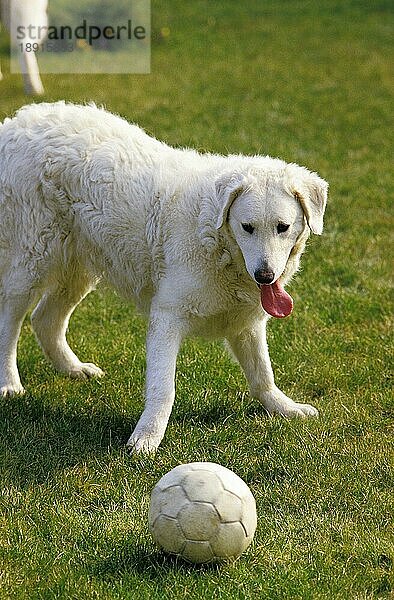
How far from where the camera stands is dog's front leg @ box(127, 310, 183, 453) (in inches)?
211

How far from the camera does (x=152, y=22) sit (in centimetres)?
1900

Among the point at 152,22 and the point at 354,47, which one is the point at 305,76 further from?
the point at 152,22

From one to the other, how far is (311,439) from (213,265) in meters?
1.09

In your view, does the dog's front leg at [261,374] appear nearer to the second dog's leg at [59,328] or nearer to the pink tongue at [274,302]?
the pink tongue at [274,302]

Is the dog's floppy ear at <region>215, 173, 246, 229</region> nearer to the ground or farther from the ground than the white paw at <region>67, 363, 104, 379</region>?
farther from the ground

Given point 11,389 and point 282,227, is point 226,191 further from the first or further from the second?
point 11,389

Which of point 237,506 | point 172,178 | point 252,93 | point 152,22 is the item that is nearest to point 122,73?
point 252,93

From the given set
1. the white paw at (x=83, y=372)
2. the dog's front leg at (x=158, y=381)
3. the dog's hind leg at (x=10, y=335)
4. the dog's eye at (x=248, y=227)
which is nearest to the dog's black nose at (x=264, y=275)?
the dog's eye at (x=248, y=227)

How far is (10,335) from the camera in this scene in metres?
6.05

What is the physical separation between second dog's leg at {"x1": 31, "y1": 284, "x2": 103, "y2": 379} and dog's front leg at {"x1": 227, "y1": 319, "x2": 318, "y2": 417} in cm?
107

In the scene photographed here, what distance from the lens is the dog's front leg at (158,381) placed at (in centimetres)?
535

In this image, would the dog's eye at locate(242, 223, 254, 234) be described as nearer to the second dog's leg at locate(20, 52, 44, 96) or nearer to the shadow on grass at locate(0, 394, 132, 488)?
the shadow on grass at locate(0, 394, 132, 488)

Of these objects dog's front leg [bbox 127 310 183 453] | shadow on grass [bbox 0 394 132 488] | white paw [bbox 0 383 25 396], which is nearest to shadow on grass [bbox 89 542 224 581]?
shadow on grass [bbox 0 394 132 488]

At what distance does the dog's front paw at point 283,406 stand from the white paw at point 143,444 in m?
0.85
